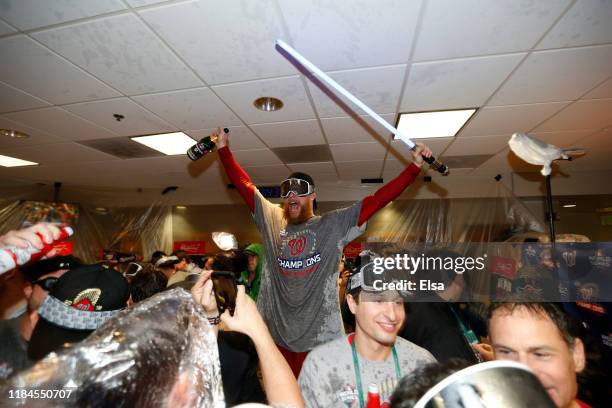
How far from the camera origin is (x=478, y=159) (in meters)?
3.96

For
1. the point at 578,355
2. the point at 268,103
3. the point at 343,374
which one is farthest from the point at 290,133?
the point at 578,355

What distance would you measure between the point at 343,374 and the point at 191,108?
2334mm

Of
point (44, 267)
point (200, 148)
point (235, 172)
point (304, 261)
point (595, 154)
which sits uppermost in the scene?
point (595, 154)

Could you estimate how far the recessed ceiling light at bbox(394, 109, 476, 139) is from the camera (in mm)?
2604

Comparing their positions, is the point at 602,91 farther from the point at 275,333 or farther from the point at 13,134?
the point at 13,134

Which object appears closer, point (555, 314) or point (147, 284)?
point (555, 314)

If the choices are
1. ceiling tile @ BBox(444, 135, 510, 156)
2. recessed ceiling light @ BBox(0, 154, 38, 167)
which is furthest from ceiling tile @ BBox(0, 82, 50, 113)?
ceiling tile @ BBox(444, 135, 510, 156)

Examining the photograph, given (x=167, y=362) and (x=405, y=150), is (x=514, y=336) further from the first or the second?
(x=405, y=150)

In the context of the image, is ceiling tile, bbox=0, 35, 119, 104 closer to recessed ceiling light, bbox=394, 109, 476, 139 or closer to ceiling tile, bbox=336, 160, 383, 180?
recessed ceiling light, bbox=394, 109, 476, 139

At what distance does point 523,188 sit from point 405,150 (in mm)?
2791

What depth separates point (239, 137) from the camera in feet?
10.5

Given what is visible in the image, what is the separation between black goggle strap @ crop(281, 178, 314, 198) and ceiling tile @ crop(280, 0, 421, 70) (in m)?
0.78

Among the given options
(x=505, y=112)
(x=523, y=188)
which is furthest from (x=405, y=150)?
(x=523, y=188)

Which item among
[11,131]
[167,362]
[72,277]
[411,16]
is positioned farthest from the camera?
[11,131]
